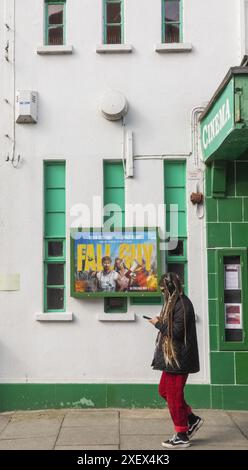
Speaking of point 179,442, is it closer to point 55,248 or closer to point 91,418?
point 91,418

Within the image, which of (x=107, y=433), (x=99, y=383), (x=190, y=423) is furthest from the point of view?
(x=99, y=383)

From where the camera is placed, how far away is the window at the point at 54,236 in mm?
7727

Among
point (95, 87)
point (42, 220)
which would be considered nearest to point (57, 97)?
point (95, 87)

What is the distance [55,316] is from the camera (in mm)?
7523

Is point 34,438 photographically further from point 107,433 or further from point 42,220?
point 42,220

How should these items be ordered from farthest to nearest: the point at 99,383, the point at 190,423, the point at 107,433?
the point at 99,383 < the point at 107,433 < the point at 190,423

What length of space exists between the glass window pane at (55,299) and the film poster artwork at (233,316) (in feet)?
7.67

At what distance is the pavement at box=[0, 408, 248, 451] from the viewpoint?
596 cm

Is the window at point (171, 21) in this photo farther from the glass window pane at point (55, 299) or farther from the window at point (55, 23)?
the glass window pane at point (55, 299)

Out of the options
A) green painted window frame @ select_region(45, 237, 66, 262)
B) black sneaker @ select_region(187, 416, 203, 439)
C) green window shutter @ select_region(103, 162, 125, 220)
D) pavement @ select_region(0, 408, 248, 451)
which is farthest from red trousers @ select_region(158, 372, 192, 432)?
green window shutter @ select_region(103, 162, 125, 220)

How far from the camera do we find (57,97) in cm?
787

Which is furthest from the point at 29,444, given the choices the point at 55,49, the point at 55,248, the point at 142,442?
the point at 55,49

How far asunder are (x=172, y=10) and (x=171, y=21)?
0.57ft

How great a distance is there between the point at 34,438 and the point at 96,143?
4.05m
